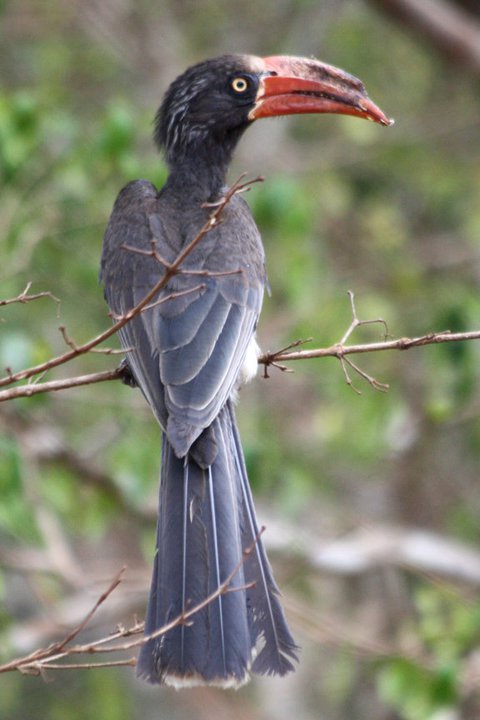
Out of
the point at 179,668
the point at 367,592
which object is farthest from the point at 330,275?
the point at 179,668

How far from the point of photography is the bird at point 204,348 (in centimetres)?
310

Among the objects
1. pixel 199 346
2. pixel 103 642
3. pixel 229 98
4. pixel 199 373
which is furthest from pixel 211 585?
pixel 229 98

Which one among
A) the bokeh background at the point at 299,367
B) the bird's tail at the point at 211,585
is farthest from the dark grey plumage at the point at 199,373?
the bokeh background at the point at 299,367

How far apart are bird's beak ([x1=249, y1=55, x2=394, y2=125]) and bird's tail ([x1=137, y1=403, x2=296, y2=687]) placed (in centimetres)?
119

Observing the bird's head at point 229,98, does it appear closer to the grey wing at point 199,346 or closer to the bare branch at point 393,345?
the grey wing at point 199,346

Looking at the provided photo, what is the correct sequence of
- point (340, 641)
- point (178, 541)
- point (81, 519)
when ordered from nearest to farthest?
point (178, 541)
point (340, 641)
point (81, 519)

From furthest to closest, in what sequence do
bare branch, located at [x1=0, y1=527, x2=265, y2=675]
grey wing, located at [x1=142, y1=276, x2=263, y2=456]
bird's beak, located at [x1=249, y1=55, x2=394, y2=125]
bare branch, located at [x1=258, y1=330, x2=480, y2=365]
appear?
bird's beak, located at [x1=249, y1=55, x2=394, y2=125] < grey wing, located at [x1=142, y1=276, x2=263, y2=456] < bare branch, located at [x1=258, y1=330, x2=480, y2=365] < bare branch, located at [x1=0, y1=527, x2=265, y2=675]

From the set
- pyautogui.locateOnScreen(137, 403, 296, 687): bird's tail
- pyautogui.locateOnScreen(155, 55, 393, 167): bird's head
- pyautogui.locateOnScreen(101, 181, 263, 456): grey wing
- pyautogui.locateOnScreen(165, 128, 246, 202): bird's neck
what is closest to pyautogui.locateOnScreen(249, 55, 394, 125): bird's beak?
pyautogui.locateOnScreen(155, 55, 393, 167): bird's head

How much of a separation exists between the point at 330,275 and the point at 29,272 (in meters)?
3.21

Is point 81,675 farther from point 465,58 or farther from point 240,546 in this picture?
point 240,546

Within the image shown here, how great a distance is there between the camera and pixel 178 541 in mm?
3297

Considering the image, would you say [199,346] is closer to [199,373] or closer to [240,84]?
[199,373]

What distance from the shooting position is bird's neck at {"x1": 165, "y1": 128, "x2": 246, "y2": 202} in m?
4.52

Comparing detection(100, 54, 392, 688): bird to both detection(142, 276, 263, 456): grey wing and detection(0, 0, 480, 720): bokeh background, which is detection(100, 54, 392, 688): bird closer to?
detection(142, 276, 263, 456): grey wing
